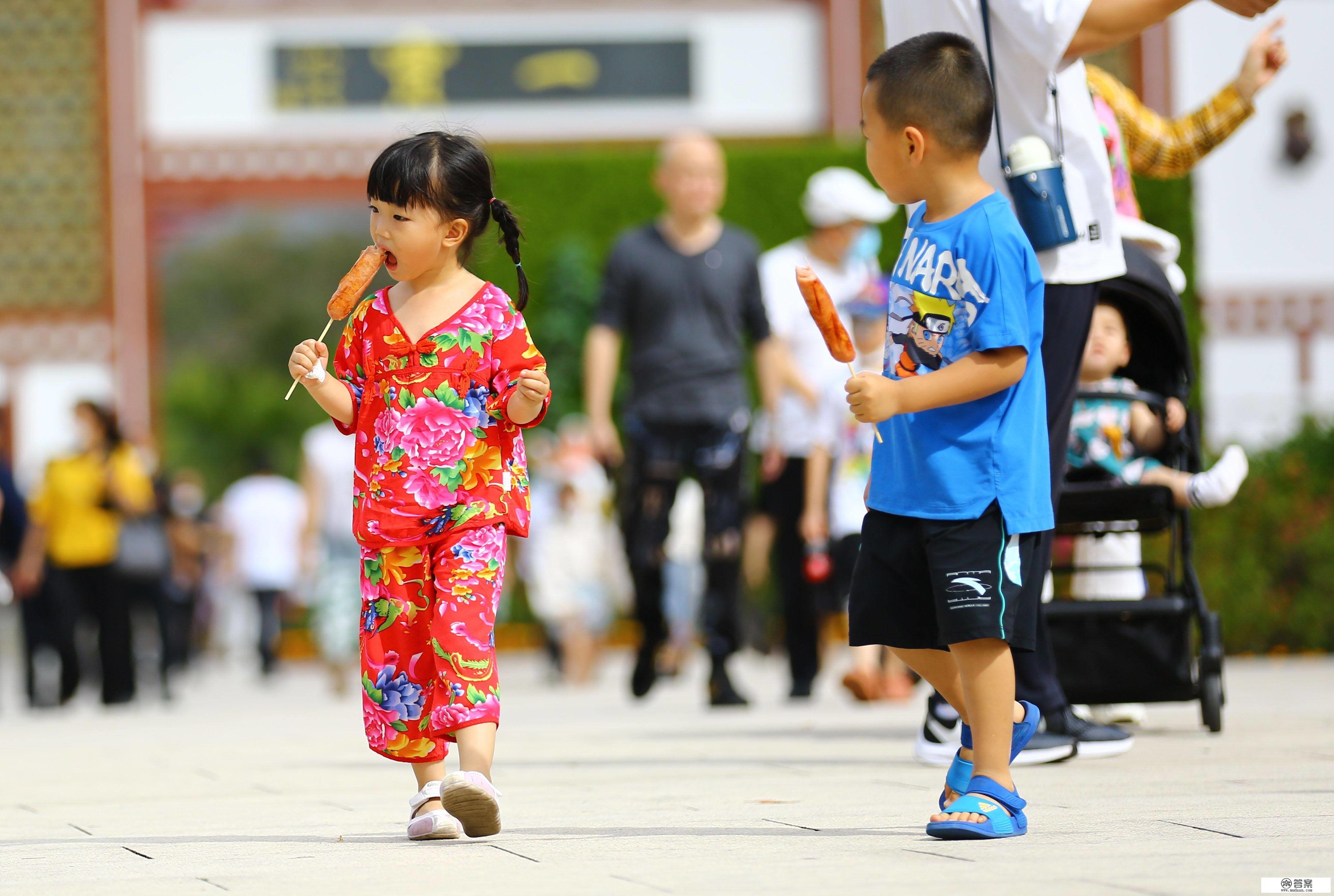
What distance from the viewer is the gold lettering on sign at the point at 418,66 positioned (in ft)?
63.2

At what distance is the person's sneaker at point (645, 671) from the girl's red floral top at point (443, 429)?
3.68m

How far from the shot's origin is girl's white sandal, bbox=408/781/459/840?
3.45 meters

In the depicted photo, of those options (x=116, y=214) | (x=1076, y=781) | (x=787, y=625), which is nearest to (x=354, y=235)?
(x=116, y=214)

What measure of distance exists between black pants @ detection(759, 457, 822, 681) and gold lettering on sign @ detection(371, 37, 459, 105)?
12.8 m

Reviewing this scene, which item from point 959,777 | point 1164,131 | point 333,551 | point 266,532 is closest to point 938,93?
point 959,777

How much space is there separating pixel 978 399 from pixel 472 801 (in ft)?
3.70

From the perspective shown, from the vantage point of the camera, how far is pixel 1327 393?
62.4 ft

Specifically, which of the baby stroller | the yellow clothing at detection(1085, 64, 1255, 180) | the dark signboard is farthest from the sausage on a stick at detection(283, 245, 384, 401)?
the dark signboard

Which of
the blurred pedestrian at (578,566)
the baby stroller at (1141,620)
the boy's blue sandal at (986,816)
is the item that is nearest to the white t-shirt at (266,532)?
the blurred pedestrian at (578,566)

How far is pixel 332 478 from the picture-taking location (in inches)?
401

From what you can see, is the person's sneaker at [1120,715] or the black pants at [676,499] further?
the black pants at [676,499]

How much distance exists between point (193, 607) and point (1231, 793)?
12200 mm

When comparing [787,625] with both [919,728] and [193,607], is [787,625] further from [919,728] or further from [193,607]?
[193,607]

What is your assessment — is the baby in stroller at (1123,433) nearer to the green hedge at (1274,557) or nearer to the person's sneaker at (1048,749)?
the person's sneaker at (1048,749)
